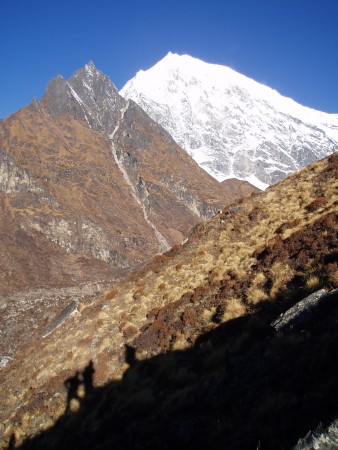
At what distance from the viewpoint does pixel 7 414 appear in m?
20.3

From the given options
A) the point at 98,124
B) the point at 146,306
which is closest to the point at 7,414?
the point at 146,306

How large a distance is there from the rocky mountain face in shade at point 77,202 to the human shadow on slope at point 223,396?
31.7 meters

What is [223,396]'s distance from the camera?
10539 mm

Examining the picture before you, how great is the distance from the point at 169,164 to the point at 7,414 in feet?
542

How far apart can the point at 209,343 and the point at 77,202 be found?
374 feet

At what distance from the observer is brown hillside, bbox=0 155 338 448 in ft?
30.6

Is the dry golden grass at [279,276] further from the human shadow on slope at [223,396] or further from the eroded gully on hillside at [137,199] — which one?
the eroded gully on hillside at [137,199]

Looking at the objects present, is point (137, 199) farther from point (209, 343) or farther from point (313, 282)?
point (313, 282)

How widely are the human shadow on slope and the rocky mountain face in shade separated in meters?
31.7

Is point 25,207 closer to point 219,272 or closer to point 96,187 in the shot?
point 96,187

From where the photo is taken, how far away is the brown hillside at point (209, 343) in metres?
9.33

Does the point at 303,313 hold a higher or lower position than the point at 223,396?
higher

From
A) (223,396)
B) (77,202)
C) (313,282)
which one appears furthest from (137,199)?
(223,396)

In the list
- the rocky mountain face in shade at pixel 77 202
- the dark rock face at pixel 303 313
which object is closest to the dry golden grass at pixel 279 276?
the dark rock face at pixel 303 313
